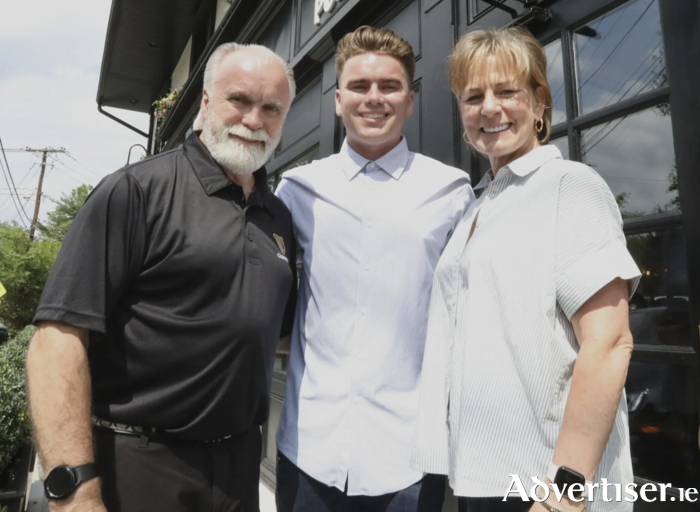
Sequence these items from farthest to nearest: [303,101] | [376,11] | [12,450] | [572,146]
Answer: [303,101] < [12,450] < [376,11] < [572,146]

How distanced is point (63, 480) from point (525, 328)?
1.16 meters

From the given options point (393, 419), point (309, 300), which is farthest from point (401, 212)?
point (393, 419)

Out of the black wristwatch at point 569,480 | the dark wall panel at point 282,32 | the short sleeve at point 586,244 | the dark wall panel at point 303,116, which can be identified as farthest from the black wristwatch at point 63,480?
the dark wall panel at point 282,32

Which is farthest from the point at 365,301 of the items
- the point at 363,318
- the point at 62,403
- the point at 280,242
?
the point at 62,403

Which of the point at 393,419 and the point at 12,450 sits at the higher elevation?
the point at 393,419

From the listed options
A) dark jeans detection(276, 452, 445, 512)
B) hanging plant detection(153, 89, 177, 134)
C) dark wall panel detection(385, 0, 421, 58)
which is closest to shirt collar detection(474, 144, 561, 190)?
dark jeans detection(276, 452, 445, 512)

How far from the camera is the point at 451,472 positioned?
1236 mm

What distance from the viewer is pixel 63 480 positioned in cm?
110

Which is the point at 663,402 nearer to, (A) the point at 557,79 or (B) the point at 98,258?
(A) the point at 557,79

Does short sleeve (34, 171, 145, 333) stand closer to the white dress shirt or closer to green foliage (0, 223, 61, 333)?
the white dress shirt

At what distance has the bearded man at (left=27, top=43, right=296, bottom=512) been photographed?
116cm

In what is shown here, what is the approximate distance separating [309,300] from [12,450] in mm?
3718

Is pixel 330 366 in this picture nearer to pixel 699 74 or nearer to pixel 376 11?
pixel 699 74

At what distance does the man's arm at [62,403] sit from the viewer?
1.12 meters
